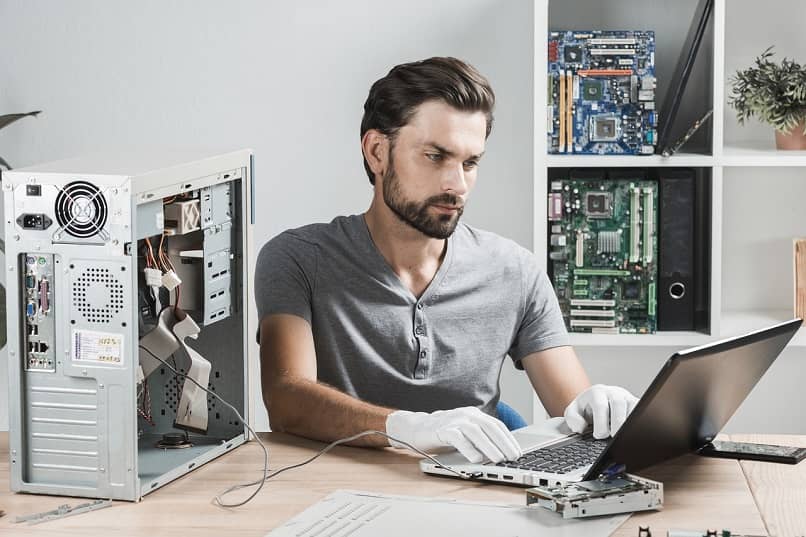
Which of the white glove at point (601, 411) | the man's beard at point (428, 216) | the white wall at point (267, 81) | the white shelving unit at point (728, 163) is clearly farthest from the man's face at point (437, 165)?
the white wall at point (267, 81)

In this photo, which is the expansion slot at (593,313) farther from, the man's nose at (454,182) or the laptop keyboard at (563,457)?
the laptop keyboard at (563,457)

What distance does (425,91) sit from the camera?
209cm

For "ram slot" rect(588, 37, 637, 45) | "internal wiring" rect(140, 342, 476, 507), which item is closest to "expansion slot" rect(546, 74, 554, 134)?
"ram slot" rect(588, 37, 637, 45)

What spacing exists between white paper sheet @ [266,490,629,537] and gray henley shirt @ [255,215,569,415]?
667mm

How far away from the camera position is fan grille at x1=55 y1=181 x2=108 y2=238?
1.41m

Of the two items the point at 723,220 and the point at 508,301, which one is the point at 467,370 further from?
the point at 723,220

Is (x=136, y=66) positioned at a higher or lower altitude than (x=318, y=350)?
higher

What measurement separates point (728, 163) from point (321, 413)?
1392mm

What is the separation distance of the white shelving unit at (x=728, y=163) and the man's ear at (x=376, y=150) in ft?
2.06

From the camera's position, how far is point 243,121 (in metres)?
3.12

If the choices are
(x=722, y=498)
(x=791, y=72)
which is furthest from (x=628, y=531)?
(x=791, y=72)

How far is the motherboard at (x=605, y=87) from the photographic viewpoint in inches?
106

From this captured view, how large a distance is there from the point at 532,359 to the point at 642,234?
2.31 feet

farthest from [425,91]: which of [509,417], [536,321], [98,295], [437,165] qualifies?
[98,295]
